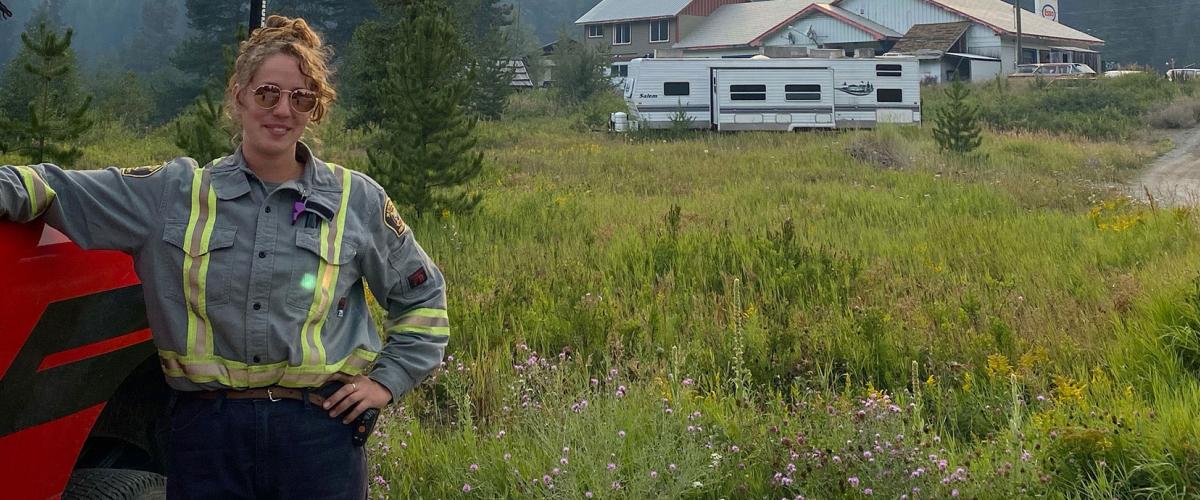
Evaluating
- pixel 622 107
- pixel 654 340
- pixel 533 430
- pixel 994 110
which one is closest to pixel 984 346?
pixel 654 340

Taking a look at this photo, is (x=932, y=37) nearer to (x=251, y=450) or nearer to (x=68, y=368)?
(x=251, y=450)

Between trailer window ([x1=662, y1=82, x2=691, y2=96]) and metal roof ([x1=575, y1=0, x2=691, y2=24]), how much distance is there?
29.9m

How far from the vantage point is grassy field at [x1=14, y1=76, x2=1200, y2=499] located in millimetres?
3854

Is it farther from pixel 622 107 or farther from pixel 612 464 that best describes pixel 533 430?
pixel 622 107

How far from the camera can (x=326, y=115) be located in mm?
2742

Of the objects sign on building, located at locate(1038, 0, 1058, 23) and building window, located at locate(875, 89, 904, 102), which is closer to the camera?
building window, located at locate(875, 89, 904, 102)

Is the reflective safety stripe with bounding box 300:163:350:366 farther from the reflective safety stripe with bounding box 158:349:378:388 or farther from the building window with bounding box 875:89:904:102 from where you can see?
the building window with bounding box 875:89:904:102

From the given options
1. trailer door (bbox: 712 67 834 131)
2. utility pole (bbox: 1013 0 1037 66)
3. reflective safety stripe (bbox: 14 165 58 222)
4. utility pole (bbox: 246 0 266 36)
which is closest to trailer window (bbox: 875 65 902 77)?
trailer door (bbox: 712 67 834 131)

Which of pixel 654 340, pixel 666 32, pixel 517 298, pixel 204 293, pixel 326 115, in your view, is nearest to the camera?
pixel 204 293

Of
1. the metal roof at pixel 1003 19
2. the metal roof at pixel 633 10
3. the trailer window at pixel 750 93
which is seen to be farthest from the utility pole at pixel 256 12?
the metal roof at pixel 633 10

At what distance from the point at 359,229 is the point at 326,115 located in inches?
13.8

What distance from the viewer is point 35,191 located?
220 centimetres

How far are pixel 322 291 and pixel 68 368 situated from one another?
1.79ft

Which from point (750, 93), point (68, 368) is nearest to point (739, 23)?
point (750, 93)
